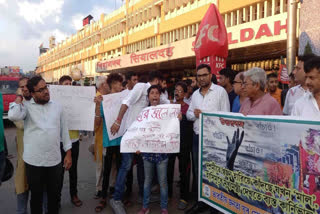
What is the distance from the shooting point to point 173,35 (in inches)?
1063

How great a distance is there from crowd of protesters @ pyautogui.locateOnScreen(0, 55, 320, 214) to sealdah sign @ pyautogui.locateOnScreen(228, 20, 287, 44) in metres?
9.46

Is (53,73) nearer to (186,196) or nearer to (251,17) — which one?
(251,17)

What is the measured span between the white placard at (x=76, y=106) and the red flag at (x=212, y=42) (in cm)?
391

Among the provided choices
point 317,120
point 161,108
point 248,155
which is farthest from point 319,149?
point 161,108

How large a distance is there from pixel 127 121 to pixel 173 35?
2432 centimetres

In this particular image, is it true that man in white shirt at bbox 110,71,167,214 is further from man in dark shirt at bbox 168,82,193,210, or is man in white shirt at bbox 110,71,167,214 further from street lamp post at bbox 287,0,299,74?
street lamp post at bbox 287,0,299,74

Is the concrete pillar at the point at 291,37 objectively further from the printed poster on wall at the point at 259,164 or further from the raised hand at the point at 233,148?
the raised hand at the point at 233,148

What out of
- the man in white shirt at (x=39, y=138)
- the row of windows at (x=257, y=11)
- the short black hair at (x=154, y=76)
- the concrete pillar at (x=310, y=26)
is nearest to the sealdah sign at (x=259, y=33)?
the row of windows at (x=257, y=11)

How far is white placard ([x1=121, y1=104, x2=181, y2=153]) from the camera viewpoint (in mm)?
3492

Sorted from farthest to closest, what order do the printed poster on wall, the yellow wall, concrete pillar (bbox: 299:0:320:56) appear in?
the yellow wall < concrete pillar (bbox: 299:0:320:56) < the printed poster on wall

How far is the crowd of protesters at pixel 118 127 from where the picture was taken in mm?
2926

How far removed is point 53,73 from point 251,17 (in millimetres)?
72641

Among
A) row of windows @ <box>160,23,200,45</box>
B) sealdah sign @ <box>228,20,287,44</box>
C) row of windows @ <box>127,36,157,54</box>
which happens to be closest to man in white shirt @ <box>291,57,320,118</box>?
sealdah sign @ <box>228,20,287,44</box>

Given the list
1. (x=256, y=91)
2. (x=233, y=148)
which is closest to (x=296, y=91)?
(x=256, y=91)
